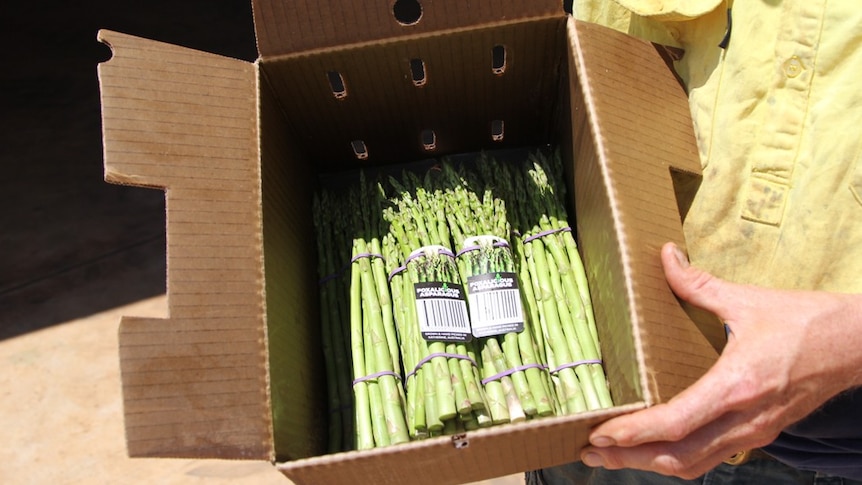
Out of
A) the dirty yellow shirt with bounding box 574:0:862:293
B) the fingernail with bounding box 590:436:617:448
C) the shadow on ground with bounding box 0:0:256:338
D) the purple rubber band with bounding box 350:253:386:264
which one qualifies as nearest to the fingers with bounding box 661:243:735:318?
the dirty yellow shirt with bounding box 574:0:862:293

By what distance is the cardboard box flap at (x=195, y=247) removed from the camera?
5.82 ft

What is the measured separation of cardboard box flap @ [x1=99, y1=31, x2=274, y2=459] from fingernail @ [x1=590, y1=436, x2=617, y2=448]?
81 centimetres

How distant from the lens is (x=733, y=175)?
1.98 meters

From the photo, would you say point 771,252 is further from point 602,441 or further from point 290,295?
point 290,295

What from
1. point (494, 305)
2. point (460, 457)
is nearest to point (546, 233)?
point (494, 305)

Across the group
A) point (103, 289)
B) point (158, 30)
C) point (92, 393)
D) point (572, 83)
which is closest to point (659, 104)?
point (572, 83)

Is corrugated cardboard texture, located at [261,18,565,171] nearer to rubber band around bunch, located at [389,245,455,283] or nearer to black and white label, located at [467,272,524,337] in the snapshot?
rubber band around bunch, located at [389,245,455,283]

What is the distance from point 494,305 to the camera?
2.38 meters

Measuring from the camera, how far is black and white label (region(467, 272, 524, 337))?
2.36 m

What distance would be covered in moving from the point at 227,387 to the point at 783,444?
1481 millimetres

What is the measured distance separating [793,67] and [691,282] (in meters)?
0.60

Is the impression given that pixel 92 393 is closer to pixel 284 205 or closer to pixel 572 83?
pixel 284 205

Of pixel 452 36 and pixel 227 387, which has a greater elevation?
pixel 452 36

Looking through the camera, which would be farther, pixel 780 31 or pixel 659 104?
pixel 659 104
